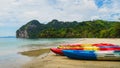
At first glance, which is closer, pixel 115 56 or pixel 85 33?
pixel 115 56

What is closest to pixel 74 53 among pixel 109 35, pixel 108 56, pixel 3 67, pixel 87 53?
pixel 87 53

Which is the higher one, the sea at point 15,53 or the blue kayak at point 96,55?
the blue kayak at point 96,55

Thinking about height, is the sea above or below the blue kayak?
below

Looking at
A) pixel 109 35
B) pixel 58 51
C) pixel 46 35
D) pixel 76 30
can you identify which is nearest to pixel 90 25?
pixel 76 30

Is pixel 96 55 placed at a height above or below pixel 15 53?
above

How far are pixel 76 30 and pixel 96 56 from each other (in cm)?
17798

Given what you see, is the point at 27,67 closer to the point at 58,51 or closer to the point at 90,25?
the point at 58,51

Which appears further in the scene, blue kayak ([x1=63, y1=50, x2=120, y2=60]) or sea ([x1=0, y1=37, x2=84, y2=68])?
sea ([x1=0, y1=37, x2=84, y2=68])

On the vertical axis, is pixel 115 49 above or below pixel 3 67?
above

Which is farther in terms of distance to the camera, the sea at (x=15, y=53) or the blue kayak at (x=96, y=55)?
the sea at (x=15, y=53)

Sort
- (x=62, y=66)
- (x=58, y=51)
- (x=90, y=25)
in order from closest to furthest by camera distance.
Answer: (x=62, y=66)
(x=58, y=51)
(x=90, y=25)

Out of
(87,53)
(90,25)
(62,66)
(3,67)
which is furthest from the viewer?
(90,25)

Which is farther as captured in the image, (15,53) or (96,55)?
(15,53)

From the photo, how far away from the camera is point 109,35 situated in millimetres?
118875
